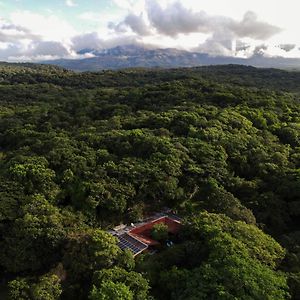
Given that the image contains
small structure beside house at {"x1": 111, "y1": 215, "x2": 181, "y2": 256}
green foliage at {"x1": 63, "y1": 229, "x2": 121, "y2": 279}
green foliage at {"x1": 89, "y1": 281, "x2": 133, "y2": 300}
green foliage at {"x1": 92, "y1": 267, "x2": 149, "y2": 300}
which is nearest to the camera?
green foliage at {"x1": 89, "y1": 281, "x2": 133, "y2": 300}

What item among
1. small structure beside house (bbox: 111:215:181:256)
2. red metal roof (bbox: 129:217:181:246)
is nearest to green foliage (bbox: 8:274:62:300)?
small structure beside house (bbox: 111:215:181:256)

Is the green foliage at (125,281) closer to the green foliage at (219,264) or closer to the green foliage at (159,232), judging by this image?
the green foliage at (219,264)

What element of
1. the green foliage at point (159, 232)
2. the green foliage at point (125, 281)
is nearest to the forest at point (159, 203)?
the green foliage at point (125, 281)

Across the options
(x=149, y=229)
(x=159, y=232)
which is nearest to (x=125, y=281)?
(x=159, y=232)

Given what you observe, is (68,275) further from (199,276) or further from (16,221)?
(199,276)

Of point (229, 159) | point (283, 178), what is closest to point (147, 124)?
point (229, 159)

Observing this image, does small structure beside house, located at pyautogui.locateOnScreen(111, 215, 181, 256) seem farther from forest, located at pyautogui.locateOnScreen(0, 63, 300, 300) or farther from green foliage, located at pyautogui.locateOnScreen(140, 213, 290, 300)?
green foliage, located at pyautogui.locateOnScreen(140, 213, 290, 300)

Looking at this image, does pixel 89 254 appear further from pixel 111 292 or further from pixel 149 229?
pixel 149 229
